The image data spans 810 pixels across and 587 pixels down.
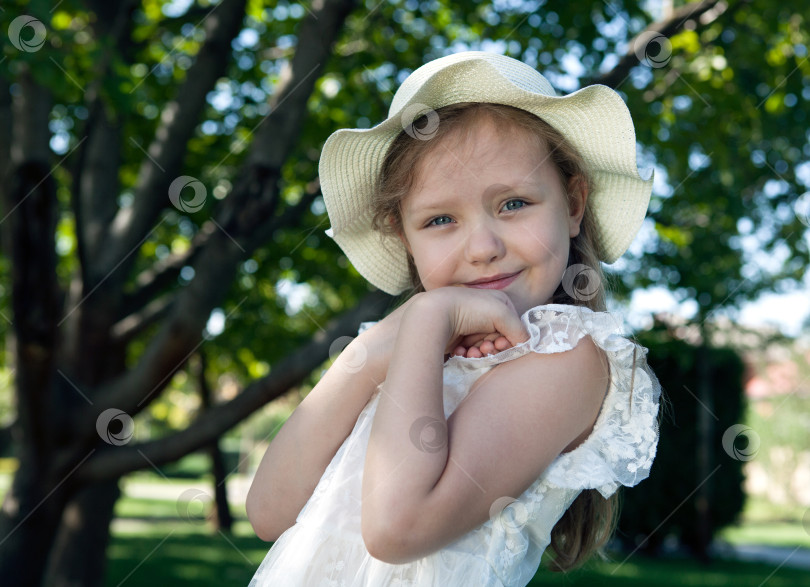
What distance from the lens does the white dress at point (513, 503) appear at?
1371mm

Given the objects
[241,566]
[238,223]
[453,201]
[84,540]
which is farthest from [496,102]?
[241,566]

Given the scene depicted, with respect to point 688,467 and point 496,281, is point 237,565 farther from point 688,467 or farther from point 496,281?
point 496,281

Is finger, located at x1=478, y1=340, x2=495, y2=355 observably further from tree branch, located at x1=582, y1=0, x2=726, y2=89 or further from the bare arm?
tree branch, located at x1=582, y1=0, x2=726, y2=89

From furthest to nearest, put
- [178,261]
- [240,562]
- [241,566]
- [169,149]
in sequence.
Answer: [240,562]
[241,566]
[178,261]
[169,149]

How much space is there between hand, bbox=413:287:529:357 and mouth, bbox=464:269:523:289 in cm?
6

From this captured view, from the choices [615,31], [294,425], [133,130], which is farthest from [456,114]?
[133,130]

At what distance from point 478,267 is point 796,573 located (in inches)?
365

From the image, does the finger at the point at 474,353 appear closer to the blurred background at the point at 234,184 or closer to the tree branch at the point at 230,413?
the blurred background at the point at 234,184

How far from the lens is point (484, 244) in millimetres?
1433

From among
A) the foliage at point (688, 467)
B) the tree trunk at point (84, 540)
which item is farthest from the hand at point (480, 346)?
the foliage at point (688, 467)

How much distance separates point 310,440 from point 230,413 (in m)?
2.75

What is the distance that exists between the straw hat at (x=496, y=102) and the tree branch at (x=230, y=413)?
2.05 m

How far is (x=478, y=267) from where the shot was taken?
1469 mm

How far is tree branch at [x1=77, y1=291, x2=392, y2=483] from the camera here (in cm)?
394
